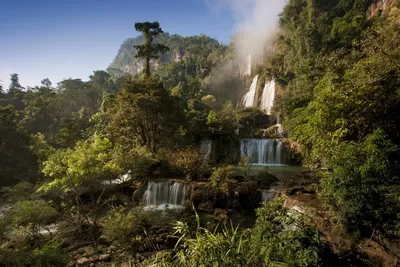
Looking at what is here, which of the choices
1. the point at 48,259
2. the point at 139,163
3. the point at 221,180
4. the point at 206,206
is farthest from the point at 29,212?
the point at 221,180

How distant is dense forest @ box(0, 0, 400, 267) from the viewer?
19.2ft

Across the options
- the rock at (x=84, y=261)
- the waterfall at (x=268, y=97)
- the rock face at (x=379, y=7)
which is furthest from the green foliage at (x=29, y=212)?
the rock face at (x=379, y=7)

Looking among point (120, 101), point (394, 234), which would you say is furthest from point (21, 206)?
point (394, 234)

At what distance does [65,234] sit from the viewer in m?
10.8

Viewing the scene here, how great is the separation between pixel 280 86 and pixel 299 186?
1006 inches

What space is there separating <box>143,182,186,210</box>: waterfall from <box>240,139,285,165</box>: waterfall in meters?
10.9

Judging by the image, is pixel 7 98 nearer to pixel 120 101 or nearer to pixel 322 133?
pixel 120 101

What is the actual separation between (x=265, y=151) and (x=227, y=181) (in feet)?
39.0

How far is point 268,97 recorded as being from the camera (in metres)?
37.7

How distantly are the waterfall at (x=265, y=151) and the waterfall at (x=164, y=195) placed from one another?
429 inches

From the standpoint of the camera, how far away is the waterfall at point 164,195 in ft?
46.2

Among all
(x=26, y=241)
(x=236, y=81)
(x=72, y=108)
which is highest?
(x=236, y=81)

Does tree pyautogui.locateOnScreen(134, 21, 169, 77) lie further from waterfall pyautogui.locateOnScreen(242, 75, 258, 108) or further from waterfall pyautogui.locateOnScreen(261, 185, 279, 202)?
waterfall pyautogui.locateOnScreen(242, 75, 258, 108)

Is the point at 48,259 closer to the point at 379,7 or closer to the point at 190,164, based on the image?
the point at 190,164
